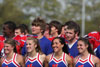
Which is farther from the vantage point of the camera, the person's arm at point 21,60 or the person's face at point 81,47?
the person's arm at point 21,60

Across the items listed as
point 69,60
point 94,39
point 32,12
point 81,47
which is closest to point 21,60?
point 69,60

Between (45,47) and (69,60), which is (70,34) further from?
(69,60)

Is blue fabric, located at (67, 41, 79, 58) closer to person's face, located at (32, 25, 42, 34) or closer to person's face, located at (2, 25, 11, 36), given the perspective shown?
person's face, located at (32, 25, 42, 34)

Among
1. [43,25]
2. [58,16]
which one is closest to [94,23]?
[58,16]

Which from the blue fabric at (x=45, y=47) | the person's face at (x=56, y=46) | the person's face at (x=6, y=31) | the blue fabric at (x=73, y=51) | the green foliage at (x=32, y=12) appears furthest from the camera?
the green foliage at (x=32, y=12)

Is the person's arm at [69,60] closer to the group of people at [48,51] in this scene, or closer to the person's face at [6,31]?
the group of people at [48,51]

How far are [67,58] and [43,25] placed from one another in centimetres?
133

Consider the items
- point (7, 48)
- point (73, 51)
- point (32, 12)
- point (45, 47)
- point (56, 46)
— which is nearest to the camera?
point (56, 46)

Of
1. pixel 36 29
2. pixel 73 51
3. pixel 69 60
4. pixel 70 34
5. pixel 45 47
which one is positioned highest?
pixel 36 29

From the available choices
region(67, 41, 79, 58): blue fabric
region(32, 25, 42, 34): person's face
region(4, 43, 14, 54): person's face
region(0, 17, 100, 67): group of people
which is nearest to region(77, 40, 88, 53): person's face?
region(0, 17, 100, 67): group of people

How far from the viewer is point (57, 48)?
6512 mm

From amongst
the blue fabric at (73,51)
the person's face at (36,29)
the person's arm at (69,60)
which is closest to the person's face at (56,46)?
the person's arm at (69,60)

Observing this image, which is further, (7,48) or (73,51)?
(73,51)

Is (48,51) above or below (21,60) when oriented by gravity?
above
